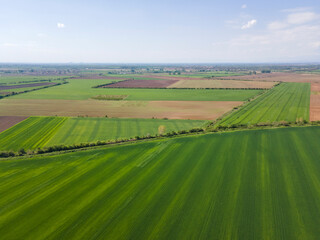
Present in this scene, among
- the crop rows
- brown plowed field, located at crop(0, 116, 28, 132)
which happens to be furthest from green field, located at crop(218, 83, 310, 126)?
→ brown plowed field, located at crop(0, 116, 28, 132)

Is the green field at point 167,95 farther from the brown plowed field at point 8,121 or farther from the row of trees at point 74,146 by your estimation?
the row of trees at point 74,146

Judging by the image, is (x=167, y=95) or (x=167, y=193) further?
(x=167, y=95)

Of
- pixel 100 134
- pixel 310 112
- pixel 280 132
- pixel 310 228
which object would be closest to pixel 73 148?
pixel 100 134

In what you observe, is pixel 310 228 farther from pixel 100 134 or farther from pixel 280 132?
pixel 100 134

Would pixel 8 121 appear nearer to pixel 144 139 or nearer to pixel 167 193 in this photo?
pixel 144 139

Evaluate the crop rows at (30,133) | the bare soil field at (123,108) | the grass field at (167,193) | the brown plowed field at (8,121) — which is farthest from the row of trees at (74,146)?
the brown plowed field at (8,121)

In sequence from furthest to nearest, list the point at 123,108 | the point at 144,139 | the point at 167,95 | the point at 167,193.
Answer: the point at 167,95, the point at 123,108, the point at 144,139, the point at 167,193

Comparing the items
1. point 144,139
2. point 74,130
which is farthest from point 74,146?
point 144,139
